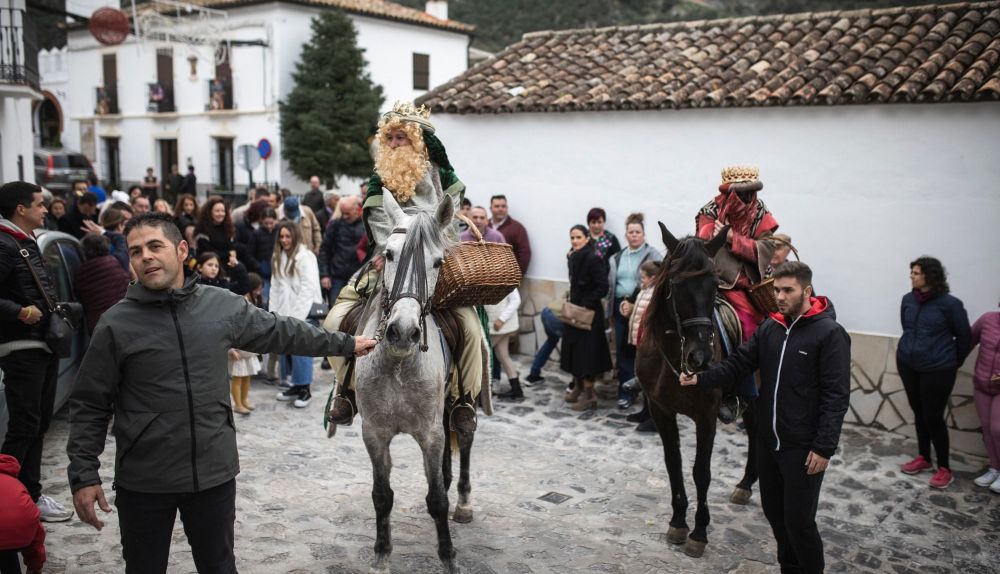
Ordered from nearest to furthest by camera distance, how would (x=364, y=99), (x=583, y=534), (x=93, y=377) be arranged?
1. (x=93, y=377)
2. (x=583, y=534)
3. (x=364, y=99)

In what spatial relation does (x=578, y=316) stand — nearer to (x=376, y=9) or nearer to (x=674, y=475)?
(x=674, y=475)

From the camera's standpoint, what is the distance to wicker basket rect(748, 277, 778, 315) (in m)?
6.30

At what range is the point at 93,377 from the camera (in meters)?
3.29

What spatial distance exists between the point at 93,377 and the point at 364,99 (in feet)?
91.2

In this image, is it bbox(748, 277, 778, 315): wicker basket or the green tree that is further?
the green tree

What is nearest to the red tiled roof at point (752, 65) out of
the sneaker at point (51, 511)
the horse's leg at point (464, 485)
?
the horse's leg at point (464, 485)

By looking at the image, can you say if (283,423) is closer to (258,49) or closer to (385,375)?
(385,375)

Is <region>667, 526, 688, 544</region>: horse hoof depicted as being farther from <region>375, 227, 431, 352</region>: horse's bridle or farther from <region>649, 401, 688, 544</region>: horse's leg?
<region>375, 227, 431, 352</region>: horse's bridle

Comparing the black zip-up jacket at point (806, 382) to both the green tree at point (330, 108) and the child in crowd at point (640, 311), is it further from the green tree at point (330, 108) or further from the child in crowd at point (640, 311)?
the green tree at point (330, 108)

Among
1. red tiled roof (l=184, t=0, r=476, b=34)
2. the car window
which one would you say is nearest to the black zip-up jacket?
red tiled roof (l=184, t=0, r=476, b=34)

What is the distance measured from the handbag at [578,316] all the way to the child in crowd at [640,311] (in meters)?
0.53

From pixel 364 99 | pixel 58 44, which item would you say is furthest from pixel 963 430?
pixel 58 44

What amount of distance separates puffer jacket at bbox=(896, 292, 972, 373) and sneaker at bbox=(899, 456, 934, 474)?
38.0 inches

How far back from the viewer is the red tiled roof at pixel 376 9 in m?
30.7
